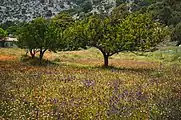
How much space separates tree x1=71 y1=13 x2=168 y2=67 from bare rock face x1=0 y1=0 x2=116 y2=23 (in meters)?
114

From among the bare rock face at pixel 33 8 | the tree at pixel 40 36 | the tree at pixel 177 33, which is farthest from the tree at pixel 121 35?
the bare rock face at pixel 33 8

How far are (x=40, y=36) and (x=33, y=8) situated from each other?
401 feet

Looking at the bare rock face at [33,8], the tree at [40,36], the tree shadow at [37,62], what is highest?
the bare rock face at [33,8]

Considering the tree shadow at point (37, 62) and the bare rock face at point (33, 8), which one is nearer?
the tree shadow at point (37, 62)

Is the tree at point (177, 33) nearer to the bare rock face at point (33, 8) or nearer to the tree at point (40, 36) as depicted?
the tree at point (40, 36)

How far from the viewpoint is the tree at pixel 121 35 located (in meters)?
43.0

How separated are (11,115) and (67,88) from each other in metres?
8.89

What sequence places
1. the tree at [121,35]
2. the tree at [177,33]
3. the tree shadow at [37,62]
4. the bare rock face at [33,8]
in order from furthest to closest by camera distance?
the bare rock face at [33,8]
the tree at [177,33]
the tree shadow at [37,62]
the tree at [121,35]

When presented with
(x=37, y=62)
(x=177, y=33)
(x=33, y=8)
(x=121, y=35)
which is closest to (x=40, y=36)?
(x=37, y=62)

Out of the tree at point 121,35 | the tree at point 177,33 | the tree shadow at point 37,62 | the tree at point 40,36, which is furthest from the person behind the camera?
the tree at point 177,33

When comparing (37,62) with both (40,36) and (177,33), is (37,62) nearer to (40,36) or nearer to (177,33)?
(40,36)

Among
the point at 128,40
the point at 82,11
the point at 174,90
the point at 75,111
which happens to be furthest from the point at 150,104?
the point at 82,11

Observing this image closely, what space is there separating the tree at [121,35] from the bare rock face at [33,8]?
375 feet

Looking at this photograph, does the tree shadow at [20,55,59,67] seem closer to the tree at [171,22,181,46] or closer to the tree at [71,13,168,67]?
the tree at [71,13,168,67]
